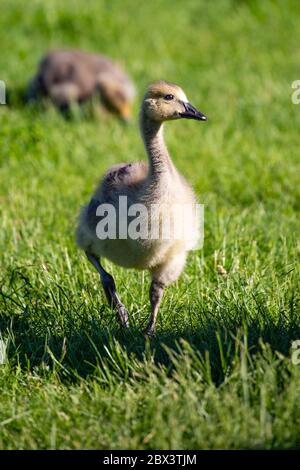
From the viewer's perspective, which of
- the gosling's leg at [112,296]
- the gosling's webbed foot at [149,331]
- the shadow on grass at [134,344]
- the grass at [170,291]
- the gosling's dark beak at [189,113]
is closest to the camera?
the grass at [170,291]

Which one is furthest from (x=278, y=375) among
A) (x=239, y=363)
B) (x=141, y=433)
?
(x=141, y=433)

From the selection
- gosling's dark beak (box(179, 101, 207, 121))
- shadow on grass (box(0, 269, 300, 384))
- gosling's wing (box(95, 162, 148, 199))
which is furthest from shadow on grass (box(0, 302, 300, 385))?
gosling's dark beak (box(179, 101, 207, 121))

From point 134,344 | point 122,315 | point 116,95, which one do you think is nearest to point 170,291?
point 122,315

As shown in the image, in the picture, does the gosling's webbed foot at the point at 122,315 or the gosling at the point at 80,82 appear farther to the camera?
the gosling at the point at 80,82

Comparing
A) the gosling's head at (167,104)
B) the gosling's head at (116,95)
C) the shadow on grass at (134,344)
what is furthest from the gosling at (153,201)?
the gosling's head at (116,95)

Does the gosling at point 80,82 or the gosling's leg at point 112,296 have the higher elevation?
the gosling at point 80,82

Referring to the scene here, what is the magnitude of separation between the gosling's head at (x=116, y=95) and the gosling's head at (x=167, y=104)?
4952mm

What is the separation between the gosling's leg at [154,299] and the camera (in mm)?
4188

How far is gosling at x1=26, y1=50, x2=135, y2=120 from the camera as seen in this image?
30.2 ft

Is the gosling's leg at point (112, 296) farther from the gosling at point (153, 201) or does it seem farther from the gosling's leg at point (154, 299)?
the gosling's leg at point (154, 299)

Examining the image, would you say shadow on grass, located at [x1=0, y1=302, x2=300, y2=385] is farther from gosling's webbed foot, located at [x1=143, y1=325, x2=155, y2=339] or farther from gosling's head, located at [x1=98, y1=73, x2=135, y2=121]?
gosling's head, located at [x1=98, y1=73, x2=135, y2=121]

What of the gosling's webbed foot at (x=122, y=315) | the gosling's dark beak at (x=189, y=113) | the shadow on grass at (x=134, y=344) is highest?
the gosling's dark beak at (x=189, y=113)

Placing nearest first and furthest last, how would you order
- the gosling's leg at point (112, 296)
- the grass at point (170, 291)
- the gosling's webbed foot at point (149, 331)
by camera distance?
the grass at point (170, 291), the gosling's webbed foot at point (149, 331), the gosling's leg at point (112, 296)

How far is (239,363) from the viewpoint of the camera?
141 inches
